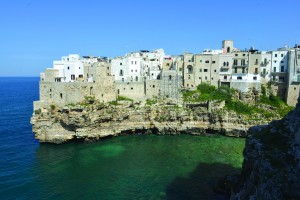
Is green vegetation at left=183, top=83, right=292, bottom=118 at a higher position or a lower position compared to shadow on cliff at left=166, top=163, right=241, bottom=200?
higher

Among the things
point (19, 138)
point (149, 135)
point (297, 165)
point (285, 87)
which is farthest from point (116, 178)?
point (285, 87)

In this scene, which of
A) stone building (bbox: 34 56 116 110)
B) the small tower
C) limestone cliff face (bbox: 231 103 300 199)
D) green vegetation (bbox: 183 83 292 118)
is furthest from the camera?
the small tower

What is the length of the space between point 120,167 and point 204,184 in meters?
11.2

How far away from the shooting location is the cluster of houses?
4550 centimetres

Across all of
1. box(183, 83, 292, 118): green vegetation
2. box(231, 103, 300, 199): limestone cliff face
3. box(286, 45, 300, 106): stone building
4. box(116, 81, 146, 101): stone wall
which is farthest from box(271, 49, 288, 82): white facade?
box(231, 103, 300, 199): limestone cliff face

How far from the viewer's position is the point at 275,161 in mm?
17703

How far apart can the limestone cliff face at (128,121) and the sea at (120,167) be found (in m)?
1.62

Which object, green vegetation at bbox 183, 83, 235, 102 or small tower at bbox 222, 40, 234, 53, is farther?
small tower at bbox 222, 40, 234, 53

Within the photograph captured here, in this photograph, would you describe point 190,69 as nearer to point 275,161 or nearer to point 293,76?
point 293,76

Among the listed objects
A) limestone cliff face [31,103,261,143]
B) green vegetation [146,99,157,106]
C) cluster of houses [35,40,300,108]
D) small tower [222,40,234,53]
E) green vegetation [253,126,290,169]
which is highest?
small tower [222,40,234,53]

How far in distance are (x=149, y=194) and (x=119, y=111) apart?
21.8 metres

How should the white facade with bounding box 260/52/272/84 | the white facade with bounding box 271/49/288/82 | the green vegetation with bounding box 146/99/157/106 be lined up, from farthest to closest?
the white facade with bounding box 260/52/272/84 < the white facade with bounding box 271/49/288/82 < the green vegetation with bounding box 146/99/157/106

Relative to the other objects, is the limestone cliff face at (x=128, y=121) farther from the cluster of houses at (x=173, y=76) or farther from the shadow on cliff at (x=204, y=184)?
the shadow on cliff at (x=204, y=184)

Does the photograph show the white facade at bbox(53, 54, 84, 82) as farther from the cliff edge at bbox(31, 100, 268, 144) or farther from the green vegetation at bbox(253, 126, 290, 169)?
the green vegetation at bbox(253, 126, 290, 169)
